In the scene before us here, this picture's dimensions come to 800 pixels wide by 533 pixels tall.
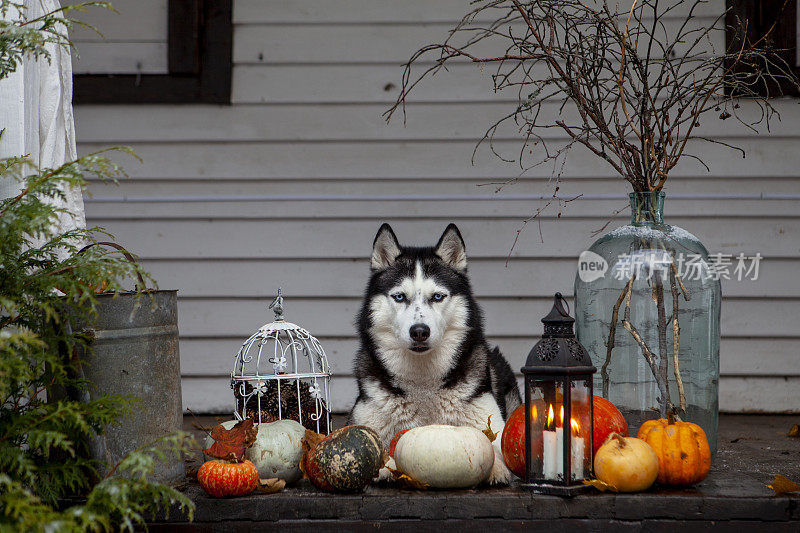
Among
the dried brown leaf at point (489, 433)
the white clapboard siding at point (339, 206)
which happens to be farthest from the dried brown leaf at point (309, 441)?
the white clapboard siding at point (339, 206)

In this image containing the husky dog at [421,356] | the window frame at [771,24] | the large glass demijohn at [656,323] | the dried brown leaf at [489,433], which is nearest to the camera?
the dried brown leaf at [489,433]

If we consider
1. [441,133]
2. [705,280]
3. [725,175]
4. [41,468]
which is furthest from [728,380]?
[41,468]

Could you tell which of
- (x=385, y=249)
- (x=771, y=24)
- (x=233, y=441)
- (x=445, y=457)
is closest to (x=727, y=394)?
(x=771, y=24)

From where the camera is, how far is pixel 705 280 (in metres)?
3.18

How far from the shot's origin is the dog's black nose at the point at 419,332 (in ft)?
9.41

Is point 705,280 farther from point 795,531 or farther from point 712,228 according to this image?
point 712,228

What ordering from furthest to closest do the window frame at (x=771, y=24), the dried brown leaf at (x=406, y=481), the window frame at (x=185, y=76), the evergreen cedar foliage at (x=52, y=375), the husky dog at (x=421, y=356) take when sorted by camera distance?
the window frame at (x=185, y=76) < the window frame at (x=771, y=24) < the husky dog at (x=421, y=356) < the dried brown leaf at (x=406, y=481) < the evergreen cedar foliage at (x=52, y=375)

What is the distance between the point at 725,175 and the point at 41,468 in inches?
173

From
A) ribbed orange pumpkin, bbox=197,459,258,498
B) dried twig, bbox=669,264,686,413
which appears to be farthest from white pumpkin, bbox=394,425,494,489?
dried twig, bbox=669,264,686,413

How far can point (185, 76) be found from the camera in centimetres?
505

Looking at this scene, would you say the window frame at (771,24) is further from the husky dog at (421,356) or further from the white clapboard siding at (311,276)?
the husky dog at (421,356)

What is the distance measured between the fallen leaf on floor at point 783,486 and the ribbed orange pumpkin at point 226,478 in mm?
1789

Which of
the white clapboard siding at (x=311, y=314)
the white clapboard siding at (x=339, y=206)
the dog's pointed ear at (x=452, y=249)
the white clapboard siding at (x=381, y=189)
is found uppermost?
the white clapboard siding at (x=381, y=189)

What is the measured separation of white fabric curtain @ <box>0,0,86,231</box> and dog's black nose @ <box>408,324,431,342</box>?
1.35 m
